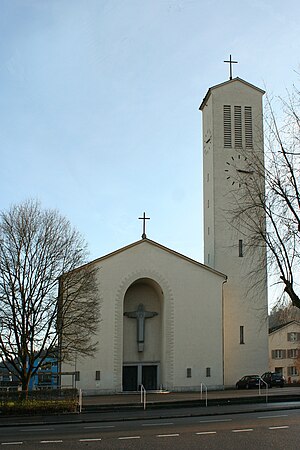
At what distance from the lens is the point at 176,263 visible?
41625 mm

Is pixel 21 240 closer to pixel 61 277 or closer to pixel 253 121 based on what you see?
pixel 61 277

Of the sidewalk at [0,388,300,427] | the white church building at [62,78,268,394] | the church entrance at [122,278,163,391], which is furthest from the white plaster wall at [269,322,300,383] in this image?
the sidewalk at [0,388,300,427]

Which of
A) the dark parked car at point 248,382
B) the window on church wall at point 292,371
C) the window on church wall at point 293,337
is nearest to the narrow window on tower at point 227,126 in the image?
the dark parked car at point 248,382

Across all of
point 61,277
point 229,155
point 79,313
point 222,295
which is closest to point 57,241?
point 61,277

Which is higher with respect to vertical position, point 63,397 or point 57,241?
point 57,241

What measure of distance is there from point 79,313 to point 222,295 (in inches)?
546

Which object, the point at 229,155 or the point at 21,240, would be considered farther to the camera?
the point at 229,155


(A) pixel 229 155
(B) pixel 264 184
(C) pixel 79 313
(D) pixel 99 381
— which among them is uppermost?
(A) pixel 229 155

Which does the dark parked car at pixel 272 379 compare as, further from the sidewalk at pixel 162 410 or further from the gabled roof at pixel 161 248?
the sidewalk at pixel 162 410

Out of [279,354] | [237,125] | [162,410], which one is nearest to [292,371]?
[279,354]

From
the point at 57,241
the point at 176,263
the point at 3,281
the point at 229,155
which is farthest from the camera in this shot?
the point at 229,155

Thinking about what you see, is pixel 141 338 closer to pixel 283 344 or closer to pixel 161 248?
pixel 161 248

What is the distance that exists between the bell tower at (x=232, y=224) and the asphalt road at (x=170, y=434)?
2105cm

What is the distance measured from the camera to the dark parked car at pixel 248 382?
39.9 m
